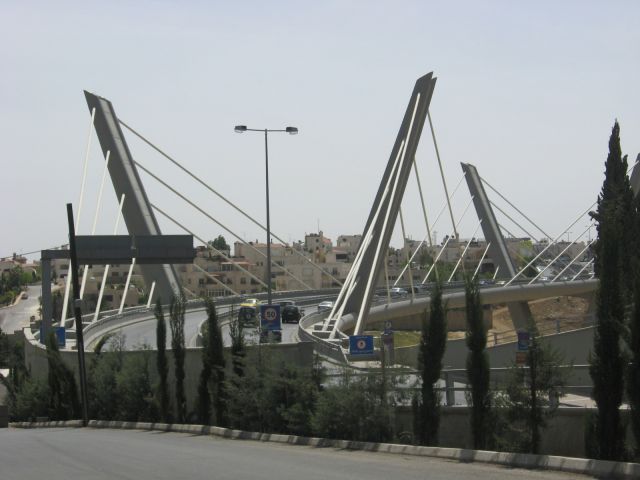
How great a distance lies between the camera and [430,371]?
18234mm

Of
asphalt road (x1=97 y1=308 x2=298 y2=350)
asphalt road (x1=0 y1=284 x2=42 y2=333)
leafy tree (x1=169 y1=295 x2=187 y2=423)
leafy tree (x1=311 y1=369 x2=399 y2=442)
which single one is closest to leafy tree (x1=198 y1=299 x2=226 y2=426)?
leafy tree (x1=169 y1=295 x2=187 y2=423)

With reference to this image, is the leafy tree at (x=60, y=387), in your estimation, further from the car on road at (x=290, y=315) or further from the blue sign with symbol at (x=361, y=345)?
the car on road at (x=290, y=315)

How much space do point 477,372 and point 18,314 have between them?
151 metres

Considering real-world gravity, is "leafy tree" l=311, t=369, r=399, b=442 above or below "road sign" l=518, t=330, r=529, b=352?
below

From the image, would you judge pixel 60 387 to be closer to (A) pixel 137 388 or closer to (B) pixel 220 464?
(A) pixel 137 388

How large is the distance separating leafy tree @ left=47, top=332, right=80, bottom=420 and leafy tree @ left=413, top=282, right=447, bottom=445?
19.8 m

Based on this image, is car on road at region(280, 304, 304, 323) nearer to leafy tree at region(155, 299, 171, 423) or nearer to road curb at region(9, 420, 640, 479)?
leafy tree at region(155, 299, 171, 423)

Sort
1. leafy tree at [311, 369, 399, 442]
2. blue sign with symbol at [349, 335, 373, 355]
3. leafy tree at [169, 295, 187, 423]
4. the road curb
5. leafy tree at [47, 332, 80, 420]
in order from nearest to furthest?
the road curb < leafy tree at [311, 369, 399, 442] < leafy tree at [169, 295, 187, 423] < blue sign with symbol at [349, 335, 373, 355] < leafy tree at [47, 332, 80, 420]

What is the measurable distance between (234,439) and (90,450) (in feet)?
11.4

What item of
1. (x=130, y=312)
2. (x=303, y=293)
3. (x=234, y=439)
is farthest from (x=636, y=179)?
(x=234, y=439)

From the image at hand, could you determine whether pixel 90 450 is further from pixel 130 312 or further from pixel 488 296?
pixel 488 296

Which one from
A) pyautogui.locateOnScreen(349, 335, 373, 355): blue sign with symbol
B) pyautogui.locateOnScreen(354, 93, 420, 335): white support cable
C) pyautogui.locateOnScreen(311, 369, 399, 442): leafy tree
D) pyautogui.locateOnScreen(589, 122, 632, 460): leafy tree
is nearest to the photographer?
pyautogui.locateOnScreen(589, 122, 632, 460): leafy tree

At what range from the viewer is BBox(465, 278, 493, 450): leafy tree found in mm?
17094

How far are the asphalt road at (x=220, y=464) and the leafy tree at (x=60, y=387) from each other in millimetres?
13867
